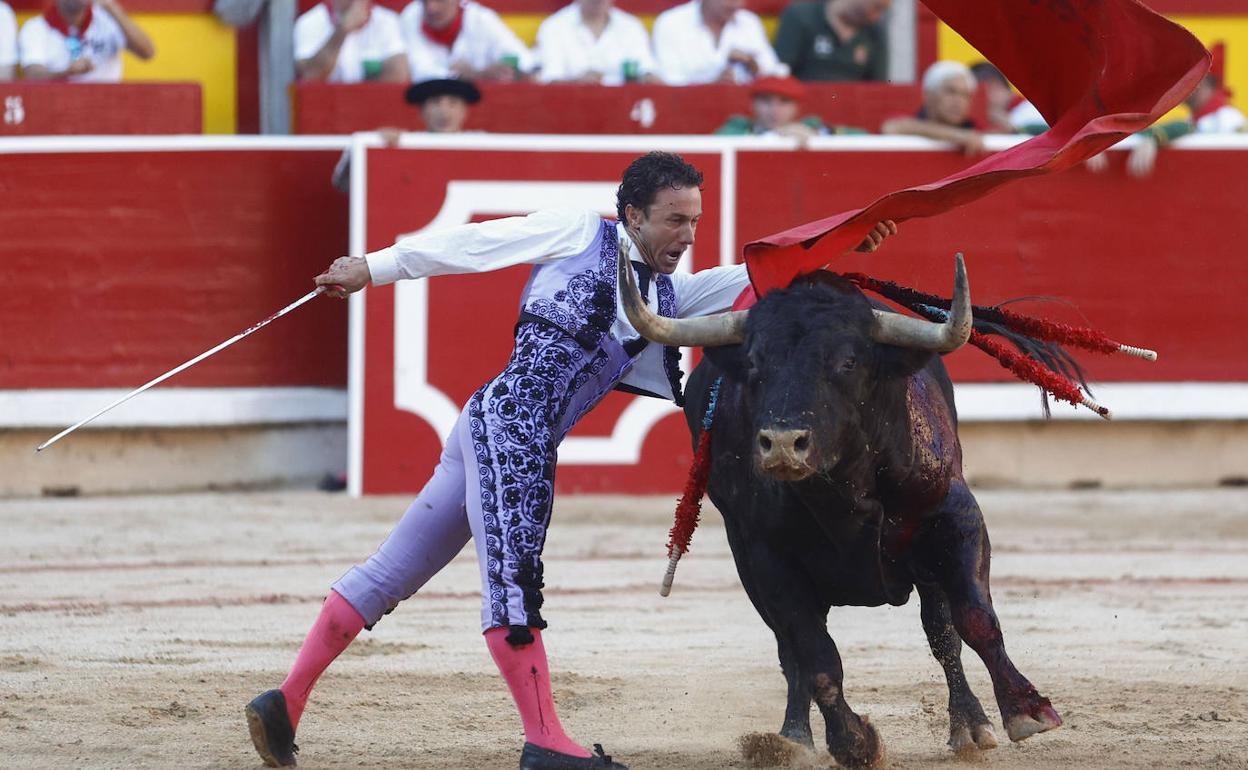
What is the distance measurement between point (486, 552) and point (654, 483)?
446cm

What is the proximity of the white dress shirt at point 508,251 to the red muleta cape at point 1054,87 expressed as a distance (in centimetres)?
29

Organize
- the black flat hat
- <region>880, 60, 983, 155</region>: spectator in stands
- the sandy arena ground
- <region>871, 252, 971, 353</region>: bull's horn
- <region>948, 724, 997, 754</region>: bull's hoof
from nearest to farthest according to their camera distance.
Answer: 1. <region>871, 252, 971, 353</region>: bull's horn
2. <region>948, 724, 997, 754</region>: bull's hoof
3. the sandy arena ground
4. the black flat hat
5. <region>880, 60, 983, 155</region>: spectator in stands

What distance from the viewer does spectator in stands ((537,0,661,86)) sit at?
28.3 feet

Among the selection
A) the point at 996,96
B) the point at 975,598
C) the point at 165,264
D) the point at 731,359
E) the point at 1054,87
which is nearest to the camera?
the point at 731,359

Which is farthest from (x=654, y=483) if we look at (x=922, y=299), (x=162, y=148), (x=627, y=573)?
(x=922, y=299)

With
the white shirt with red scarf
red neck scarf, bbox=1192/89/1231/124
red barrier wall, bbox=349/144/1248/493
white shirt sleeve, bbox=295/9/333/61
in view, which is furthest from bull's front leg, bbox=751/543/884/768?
red neck scarf, bbox=1192/89/1231/124

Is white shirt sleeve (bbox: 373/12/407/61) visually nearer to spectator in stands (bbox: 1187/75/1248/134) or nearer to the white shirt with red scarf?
the white shirt with red scarf

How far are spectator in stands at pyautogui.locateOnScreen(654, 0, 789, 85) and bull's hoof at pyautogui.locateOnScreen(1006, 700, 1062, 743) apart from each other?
17.7 ft

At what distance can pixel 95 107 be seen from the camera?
26.3ft

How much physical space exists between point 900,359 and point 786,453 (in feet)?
1.35

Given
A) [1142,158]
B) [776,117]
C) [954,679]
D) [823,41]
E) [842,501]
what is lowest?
[954,679]

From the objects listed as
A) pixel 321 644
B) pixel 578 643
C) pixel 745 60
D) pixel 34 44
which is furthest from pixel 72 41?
pixel 321 644

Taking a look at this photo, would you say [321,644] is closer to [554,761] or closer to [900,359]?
[554,761]

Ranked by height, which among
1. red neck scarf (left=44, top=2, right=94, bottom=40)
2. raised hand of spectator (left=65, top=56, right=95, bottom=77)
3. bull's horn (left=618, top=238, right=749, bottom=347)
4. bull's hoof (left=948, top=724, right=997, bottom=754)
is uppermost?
red neck scarf (left=44, top=2, right=94, bottom=40)
